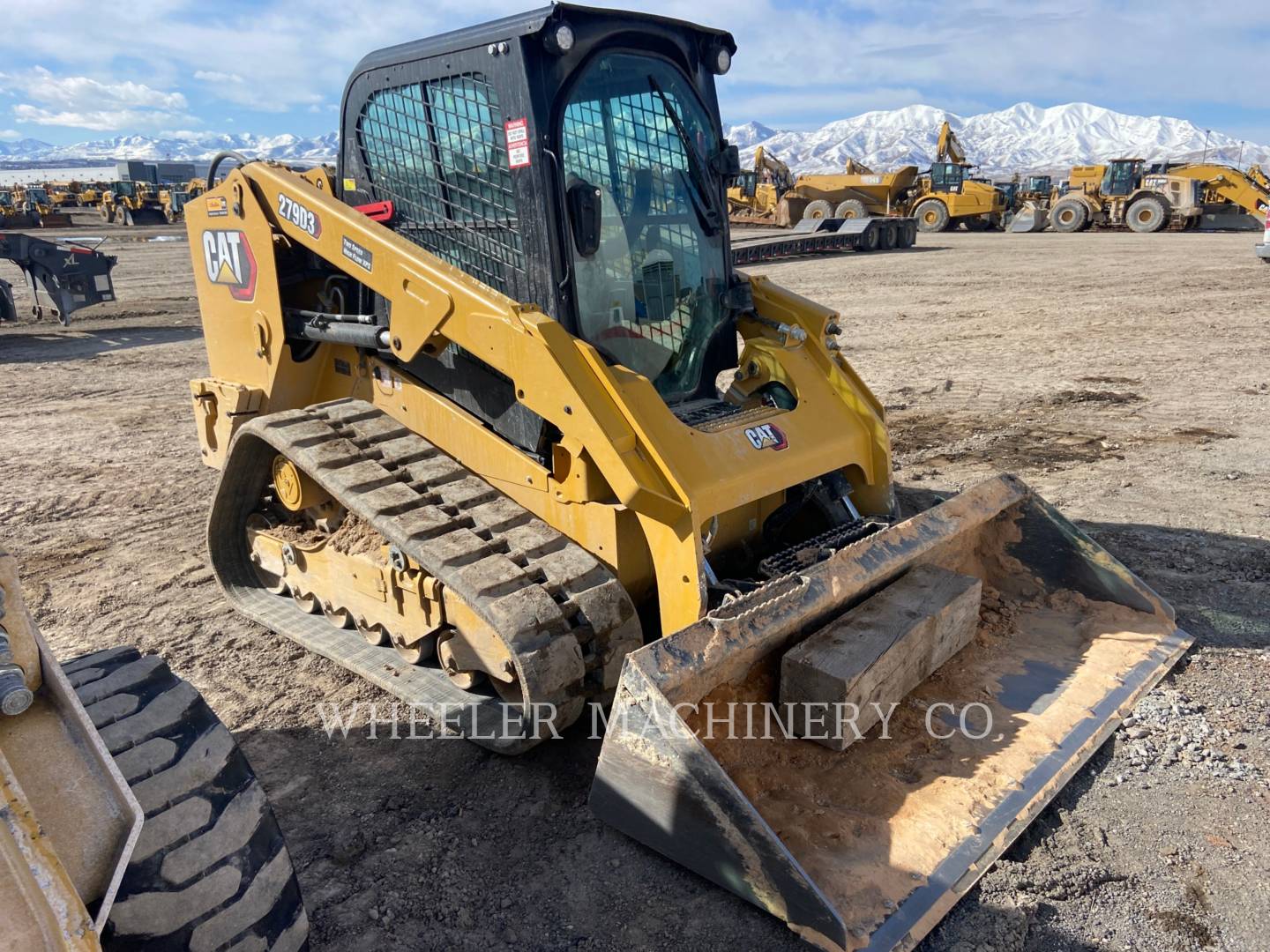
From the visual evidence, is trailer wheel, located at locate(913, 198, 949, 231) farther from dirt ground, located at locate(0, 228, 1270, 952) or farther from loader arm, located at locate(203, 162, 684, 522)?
loader arm, located at locate(203, 162, 684, 522)

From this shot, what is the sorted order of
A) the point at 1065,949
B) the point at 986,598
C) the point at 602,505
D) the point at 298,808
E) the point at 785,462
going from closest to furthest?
the point at 1065,949 < the point at 298,808 < the point at 602,505 < the point at 785,462 < the point at 986,598

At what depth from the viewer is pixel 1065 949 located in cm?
236

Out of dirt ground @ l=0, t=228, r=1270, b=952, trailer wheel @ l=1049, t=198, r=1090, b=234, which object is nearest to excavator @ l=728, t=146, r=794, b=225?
trailer wheel @ l=1049, t=198, r=1090, b=234

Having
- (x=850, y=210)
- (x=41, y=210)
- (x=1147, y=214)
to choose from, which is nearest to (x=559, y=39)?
(x=850, y=210)

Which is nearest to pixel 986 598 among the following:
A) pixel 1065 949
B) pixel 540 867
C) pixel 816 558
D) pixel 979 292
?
pixel 816 558

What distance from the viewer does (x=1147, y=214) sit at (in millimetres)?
27453

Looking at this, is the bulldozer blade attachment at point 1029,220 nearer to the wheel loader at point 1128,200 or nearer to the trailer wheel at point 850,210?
the wheel loader at point 1128,200

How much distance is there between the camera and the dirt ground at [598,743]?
2.50 m

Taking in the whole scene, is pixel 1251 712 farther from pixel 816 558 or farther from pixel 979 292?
pixel 979 292

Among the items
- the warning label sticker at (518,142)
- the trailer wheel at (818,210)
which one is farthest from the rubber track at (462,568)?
the trailer wheel at (818,210)

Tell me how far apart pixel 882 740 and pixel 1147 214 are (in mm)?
29776

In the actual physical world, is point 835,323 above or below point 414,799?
above

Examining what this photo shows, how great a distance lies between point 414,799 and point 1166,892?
225cm

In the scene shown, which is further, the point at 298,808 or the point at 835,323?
the point at 835,323
